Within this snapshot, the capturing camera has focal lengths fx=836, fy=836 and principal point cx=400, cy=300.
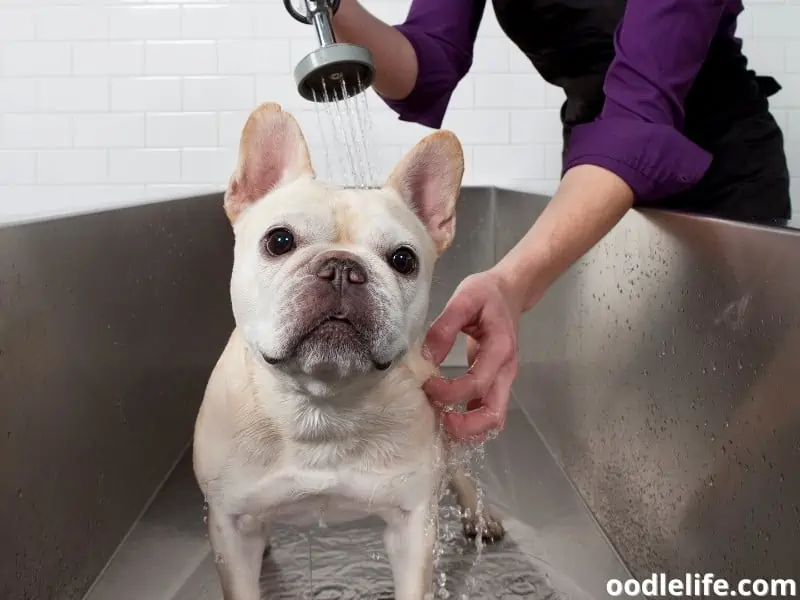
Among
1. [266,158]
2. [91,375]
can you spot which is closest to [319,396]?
[266,158]

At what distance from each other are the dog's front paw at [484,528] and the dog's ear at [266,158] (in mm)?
588

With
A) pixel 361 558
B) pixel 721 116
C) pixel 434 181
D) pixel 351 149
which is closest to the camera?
pixel 434 181

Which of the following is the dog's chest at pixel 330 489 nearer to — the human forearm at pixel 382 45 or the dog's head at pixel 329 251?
the dog's head at pixel 329 251

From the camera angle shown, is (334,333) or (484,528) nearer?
(334,333)

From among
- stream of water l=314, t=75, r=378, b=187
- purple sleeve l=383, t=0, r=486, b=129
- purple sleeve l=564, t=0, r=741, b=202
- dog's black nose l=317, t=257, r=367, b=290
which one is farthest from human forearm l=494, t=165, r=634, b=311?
stream of water l=314, t=75, r=378, b=187

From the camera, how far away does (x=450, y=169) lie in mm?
916

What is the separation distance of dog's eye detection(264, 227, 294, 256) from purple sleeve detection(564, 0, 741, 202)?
37 cm

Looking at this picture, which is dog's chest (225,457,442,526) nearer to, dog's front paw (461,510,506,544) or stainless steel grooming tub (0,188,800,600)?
stainless steel grooming tub (0,188,800,600)

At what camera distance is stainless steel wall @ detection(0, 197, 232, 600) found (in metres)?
0.83

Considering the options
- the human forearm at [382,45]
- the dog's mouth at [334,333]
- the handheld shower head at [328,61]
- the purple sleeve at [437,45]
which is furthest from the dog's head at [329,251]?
the purple sleeve at [437,45]

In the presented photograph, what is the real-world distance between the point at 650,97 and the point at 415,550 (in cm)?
58

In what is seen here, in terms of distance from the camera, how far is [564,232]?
35.9 inches

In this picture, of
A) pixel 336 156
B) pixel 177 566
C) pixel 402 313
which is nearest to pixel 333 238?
pixel 402 313

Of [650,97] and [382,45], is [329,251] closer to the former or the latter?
[650,97]
